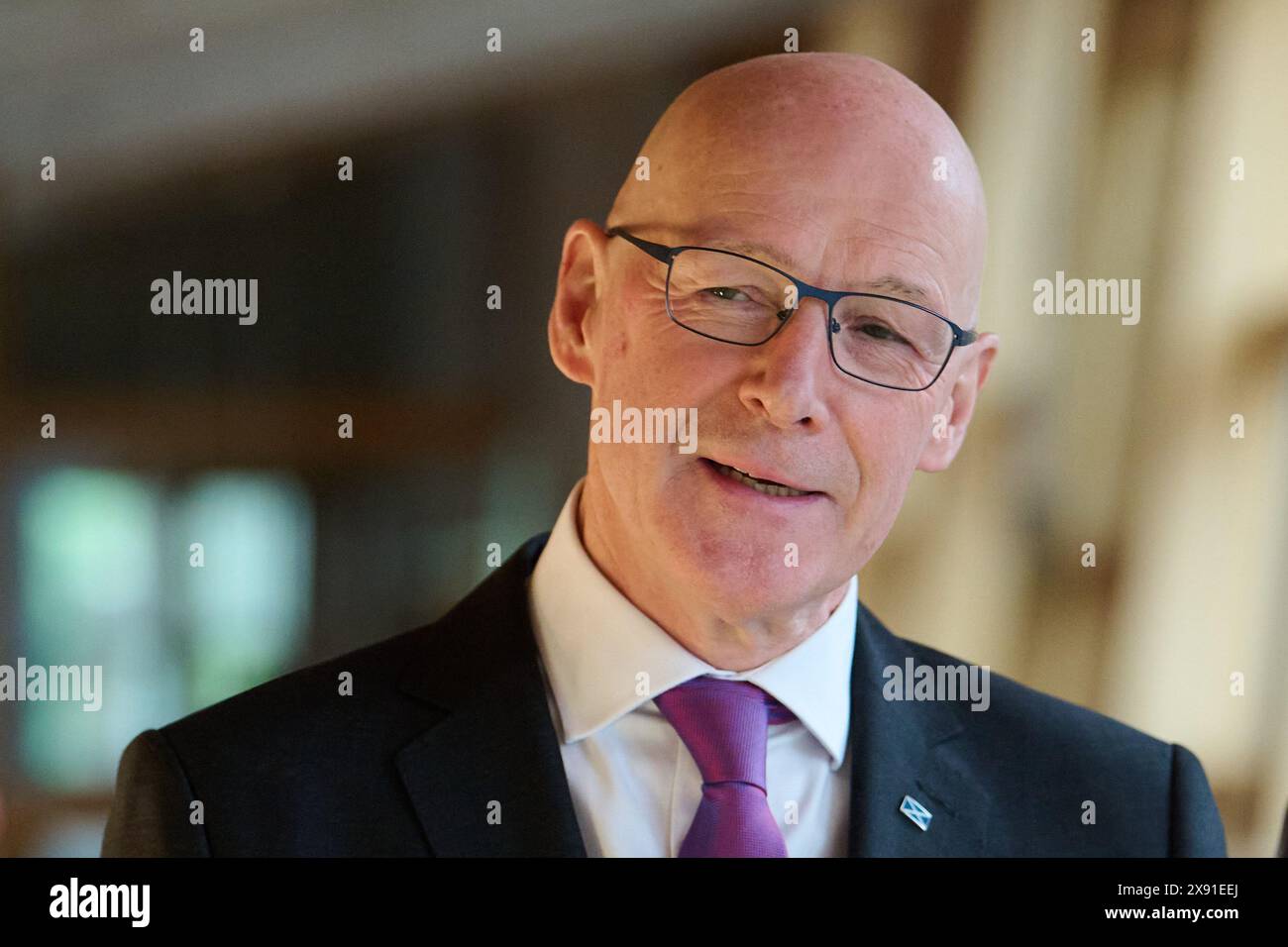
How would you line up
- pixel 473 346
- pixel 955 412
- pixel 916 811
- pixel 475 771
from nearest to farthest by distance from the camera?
pixel 475 771
pixel 916 811
pixel 955 412
pixel 473 346

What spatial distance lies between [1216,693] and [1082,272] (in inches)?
28.1

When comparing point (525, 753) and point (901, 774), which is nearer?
point (525, 753)

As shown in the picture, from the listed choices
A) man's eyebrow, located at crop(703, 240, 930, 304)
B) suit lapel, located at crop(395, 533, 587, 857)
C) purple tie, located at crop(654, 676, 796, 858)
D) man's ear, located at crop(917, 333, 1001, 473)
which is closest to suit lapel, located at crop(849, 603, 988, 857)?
purple tie, located at crop(654, 676, 796, 858)

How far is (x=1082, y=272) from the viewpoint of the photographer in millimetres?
2088

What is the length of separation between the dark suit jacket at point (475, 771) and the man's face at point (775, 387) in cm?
22

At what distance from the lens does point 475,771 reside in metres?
1.50

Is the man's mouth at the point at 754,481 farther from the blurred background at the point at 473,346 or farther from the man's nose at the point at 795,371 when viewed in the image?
the blurred background at the point at 473,346

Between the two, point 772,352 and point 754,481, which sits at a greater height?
point 772,352

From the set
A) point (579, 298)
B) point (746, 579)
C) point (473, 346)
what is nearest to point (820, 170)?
point (579, 298)

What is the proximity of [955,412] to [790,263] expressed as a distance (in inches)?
13.7

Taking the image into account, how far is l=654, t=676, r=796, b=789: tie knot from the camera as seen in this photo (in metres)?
1.55

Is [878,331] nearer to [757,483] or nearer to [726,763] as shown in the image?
[757,483]
